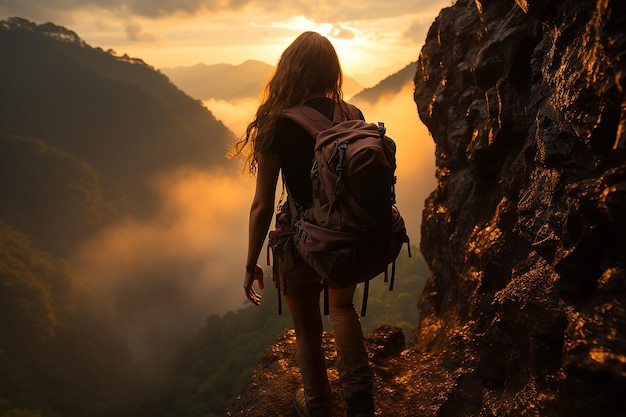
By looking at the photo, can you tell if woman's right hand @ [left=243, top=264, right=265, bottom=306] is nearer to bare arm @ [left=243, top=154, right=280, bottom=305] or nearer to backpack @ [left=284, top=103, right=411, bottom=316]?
bare arm @ [left=243, top=154, right=280, bottom=305]

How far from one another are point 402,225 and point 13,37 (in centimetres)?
15780

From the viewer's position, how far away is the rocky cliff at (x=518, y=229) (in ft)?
7.77

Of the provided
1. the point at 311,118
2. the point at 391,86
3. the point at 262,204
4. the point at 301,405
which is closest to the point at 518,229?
the point at 311,118

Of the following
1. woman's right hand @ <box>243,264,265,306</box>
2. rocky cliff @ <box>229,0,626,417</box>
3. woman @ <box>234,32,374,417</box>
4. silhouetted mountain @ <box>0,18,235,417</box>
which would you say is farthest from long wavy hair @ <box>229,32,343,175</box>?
silhouetted mountain @ <box>0,18,235,417</box>

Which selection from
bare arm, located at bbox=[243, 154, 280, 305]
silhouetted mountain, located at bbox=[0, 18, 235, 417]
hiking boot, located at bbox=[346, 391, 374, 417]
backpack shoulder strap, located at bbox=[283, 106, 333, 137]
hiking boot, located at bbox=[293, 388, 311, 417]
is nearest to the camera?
backpack shoulder strap, located at bbox=[283, 106, 333, 137]

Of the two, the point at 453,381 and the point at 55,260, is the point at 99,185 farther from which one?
the point at 453,381

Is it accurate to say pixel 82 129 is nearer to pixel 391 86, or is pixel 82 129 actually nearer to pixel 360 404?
pixel 391 86

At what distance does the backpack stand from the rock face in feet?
4.07

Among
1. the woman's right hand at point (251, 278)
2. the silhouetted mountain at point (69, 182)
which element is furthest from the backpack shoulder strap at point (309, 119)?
the silhouetted mountain at point (69, 182)

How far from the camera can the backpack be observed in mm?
2570

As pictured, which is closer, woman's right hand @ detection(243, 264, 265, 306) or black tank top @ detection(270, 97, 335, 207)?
black tank top @ detection(270, 97, 335, 207)

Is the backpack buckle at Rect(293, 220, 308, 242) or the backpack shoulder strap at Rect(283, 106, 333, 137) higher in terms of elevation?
the backpack shoulder strap at Rect(283, 106, 333, 137)

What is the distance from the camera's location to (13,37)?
122 m

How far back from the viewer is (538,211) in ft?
11.9
